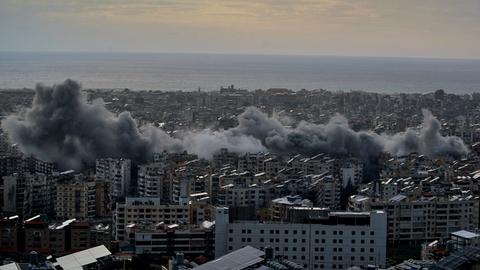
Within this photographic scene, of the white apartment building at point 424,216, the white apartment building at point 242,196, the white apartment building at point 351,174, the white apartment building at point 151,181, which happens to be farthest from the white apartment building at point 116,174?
the white apartment building at point 424,216

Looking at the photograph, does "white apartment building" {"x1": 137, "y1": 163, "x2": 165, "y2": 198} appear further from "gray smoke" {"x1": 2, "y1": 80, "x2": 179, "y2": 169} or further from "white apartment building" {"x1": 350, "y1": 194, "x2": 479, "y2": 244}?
"white apartment building" {"x1": 350, "y1": 194, "x2": 479, "y2": 244}

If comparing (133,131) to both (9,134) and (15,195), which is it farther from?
(15,195)

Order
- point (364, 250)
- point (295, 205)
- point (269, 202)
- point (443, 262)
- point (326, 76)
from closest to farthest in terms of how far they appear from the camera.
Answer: point (443, 262), point (364, 250), point (295, 205), point (269, 202), point (326, 76)

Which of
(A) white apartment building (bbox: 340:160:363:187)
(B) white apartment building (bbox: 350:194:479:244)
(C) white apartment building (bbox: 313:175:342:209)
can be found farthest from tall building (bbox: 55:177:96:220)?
(A) white apartment building (bbox: 340:160:363:187)

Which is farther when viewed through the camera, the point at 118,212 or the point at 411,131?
the point at 411,131

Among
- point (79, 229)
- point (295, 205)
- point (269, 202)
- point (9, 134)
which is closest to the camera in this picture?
point (79, 229)

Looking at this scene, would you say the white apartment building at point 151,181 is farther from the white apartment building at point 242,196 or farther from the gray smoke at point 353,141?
the gray smoke at point 353,141

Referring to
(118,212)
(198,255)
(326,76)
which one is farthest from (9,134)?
(326,76)
